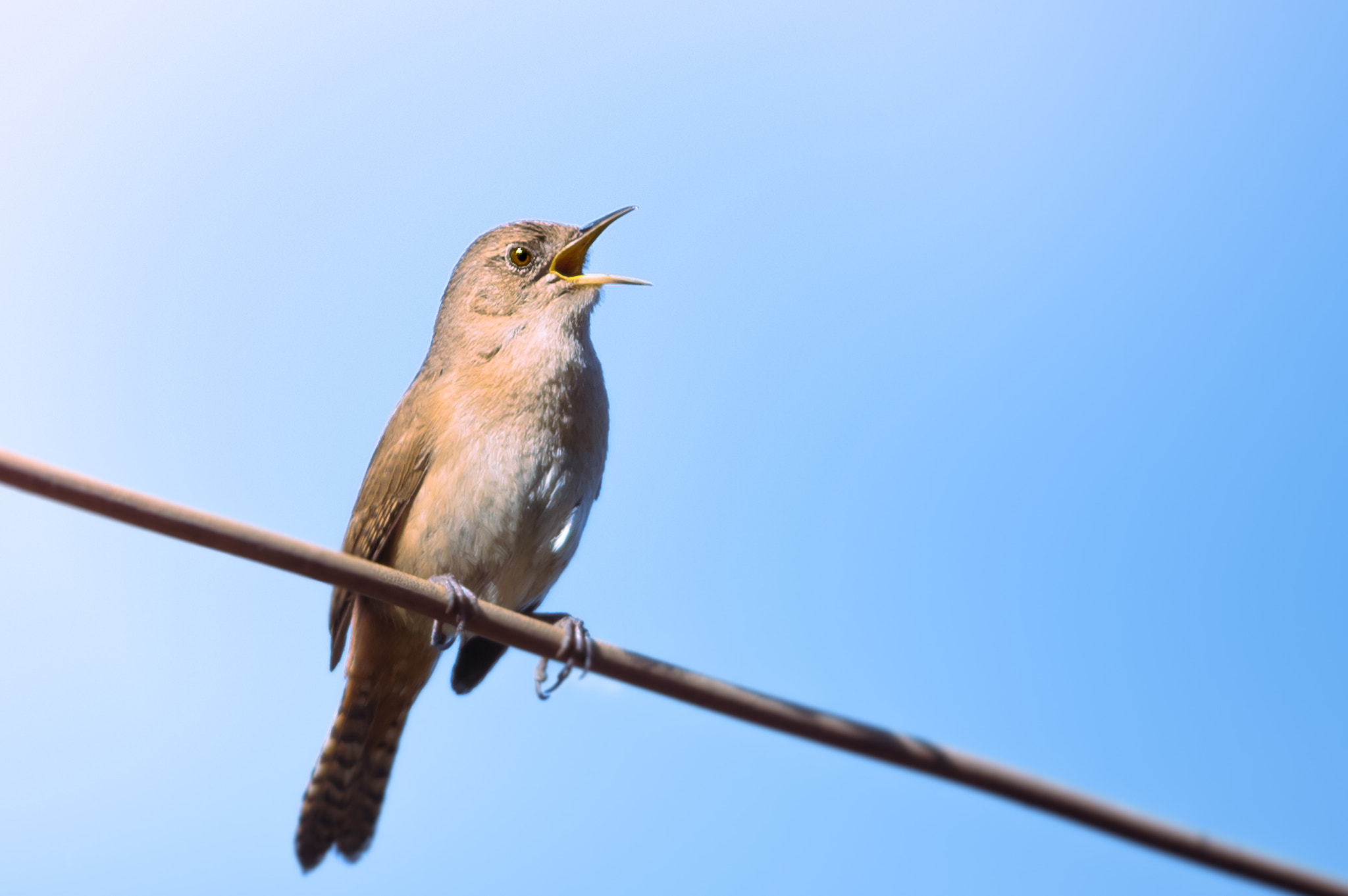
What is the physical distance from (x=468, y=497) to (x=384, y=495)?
46cm

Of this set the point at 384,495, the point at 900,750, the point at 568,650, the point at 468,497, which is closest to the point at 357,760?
the point at 384,495

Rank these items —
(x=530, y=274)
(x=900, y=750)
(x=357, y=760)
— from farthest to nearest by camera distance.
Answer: (x=530, y=274)
(x=357, y=760)
(x=900, y=750)

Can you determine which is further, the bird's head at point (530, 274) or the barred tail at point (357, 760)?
the bird's head at point (530, 274)

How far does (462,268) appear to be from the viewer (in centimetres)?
538

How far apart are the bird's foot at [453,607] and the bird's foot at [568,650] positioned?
0.78 ft

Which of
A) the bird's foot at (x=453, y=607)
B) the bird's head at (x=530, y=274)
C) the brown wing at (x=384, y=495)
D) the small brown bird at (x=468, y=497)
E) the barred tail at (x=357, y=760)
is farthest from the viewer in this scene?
the bird's head at (x=530, y=274)

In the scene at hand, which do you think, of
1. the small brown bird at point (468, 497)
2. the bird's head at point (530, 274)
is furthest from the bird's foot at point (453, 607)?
the bird's head at point (530, 274)

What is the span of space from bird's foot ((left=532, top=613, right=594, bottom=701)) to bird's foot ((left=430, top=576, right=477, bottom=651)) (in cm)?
24

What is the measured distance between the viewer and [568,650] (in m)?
3.04

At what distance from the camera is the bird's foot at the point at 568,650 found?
2775 mm

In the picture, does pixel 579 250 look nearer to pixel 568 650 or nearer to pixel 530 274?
pixel 530 274

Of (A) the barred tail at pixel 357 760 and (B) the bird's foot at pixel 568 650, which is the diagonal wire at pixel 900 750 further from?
(A) the barred tail at pixel 357 760

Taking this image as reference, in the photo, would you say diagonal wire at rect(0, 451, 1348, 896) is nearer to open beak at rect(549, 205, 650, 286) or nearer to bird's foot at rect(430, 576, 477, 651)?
bird's foot at rect(430, 576, 477, 651)

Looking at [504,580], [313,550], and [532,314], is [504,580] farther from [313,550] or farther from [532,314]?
[313,550]
